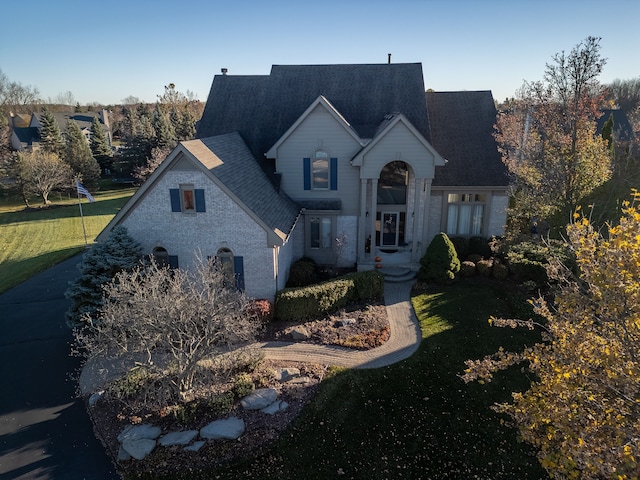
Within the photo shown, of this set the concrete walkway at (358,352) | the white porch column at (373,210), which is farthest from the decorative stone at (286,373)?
the white porch column at (373,210)

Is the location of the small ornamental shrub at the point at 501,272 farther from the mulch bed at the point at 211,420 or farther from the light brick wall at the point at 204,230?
the light brick wall at the point at 204,230

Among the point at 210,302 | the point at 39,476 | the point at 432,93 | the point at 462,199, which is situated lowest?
the point at 39,476

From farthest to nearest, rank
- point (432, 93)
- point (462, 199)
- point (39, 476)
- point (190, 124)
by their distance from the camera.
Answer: point (190, 124)
point (432, 93)
point (462, 199)
point (39, 476)

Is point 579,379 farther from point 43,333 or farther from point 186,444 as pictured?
point 43,333

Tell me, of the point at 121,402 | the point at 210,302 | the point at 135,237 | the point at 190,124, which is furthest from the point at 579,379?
the point at 190,124

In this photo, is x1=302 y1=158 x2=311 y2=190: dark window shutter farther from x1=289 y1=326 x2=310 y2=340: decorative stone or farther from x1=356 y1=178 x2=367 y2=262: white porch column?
x1=289 y1=326 x2=310 y2=340: decorative stone

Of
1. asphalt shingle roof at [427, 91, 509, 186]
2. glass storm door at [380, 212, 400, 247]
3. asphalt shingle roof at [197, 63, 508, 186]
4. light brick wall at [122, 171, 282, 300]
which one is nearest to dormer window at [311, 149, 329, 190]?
asphalt shingle roof at [197, 63, 508, 186]

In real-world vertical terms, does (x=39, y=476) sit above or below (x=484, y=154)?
below
